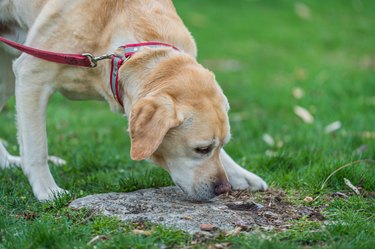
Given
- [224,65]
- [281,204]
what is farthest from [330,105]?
[281,204]

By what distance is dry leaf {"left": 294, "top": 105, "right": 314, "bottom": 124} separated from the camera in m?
7.91

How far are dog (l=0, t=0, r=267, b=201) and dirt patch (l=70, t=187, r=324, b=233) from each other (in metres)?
0.14

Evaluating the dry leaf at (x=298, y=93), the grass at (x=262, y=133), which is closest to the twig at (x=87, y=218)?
the grass at (x=262, y=133)

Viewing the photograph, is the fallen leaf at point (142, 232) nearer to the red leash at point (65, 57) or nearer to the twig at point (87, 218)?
the twig at point (87, 218)

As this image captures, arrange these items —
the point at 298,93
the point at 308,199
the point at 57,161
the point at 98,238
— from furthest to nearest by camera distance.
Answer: the point at 298,93 < the point at 57,161 < the point at 308,199 < the point at 98,238

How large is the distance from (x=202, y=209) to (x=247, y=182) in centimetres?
70

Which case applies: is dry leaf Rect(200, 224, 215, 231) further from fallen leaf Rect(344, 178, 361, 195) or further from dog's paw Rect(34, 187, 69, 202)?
fallen leaf Rect(344, 178, 361, 195)

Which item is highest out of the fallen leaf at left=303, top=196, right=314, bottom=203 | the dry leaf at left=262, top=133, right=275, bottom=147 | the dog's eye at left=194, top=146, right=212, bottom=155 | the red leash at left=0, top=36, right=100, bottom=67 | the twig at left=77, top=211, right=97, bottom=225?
the red leash at left=0, top=36, right=100, bottom=67

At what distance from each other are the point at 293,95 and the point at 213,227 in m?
5.48

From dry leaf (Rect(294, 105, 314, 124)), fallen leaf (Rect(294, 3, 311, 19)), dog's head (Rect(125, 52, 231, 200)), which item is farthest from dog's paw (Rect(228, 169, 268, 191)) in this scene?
fallen leaf (Rect(294, 3, 311, 19))

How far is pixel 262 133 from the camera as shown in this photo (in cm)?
741

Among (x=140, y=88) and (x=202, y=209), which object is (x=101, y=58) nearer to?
(x=140, y=88)

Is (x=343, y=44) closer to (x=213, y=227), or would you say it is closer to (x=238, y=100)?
(x=238, y=100)

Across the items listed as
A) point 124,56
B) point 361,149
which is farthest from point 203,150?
point 361,149
